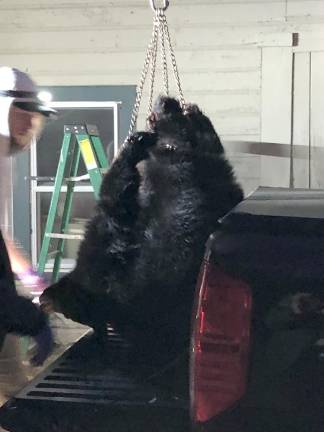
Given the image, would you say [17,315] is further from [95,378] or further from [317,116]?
[317,116]

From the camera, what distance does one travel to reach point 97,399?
226cm

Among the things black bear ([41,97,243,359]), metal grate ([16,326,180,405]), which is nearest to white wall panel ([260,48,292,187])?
black bear ([41,97,243,359])

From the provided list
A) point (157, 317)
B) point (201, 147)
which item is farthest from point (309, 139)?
point (157, 317)

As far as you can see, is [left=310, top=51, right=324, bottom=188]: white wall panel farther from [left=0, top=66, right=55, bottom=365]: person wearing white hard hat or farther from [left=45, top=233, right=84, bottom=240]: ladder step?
[left=0, top=66, right=55, bottom=365]: person wearing white hard hat

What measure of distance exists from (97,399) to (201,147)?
1187 millimetres

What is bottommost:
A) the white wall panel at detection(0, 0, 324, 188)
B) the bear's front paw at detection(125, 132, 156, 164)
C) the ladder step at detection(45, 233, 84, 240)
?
the ladder step at detection(45, 233, 84, 240)

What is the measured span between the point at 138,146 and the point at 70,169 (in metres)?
3.67

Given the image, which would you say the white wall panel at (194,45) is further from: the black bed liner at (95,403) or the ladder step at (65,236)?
the black bed liner at (95,403)

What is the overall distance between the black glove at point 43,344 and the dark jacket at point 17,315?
4 centimetres

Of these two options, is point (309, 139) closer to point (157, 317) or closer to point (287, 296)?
point (157, 317)

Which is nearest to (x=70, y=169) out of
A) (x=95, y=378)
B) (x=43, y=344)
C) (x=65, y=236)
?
(x=65, y=236)

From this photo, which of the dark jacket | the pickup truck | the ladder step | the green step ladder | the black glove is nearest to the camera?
the pickup truck

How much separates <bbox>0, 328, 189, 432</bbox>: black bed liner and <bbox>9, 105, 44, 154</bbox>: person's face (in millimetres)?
897

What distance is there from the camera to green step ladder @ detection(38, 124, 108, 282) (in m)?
6.15
